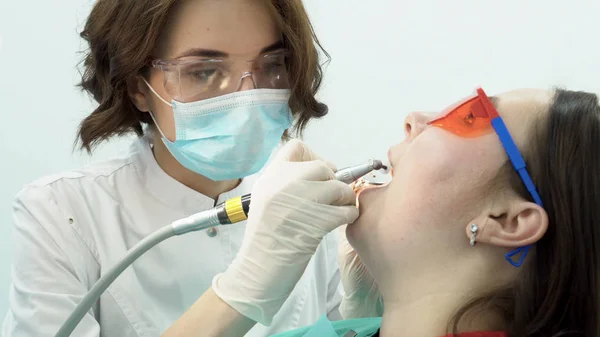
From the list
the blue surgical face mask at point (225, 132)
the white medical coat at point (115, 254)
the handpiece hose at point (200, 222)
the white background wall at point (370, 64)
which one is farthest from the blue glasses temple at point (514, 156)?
the white background wall at point (370, 64)

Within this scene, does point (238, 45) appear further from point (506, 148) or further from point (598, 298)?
point (598, 298)

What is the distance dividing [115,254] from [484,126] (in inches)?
38.4

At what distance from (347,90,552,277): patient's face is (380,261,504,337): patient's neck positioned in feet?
0.10

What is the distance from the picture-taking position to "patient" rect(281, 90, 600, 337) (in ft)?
3.51

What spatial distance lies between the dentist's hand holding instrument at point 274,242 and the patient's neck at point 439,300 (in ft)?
0.59

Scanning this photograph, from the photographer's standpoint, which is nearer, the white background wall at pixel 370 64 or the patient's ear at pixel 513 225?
the patient's ear at pixel 513 225

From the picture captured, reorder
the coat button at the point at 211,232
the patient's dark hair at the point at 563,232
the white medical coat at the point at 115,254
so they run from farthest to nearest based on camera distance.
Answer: the coat button at the point at 211,232
the white medical coat at the point at 115,254
the patient's dark hair at the point at 563,232

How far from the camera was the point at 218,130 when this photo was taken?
1.55 m

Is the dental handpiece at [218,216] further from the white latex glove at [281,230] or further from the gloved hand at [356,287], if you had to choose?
the gloved hand at [356,287]

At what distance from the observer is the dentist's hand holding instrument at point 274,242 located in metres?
1.12

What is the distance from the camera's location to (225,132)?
1.55m

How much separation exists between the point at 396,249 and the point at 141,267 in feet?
2.50

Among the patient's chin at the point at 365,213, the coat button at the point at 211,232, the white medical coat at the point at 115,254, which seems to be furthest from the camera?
the coat button at the point at 211,232

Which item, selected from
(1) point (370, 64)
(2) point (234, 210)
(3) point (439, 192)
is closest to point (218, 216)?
(2) point (234, 210)
